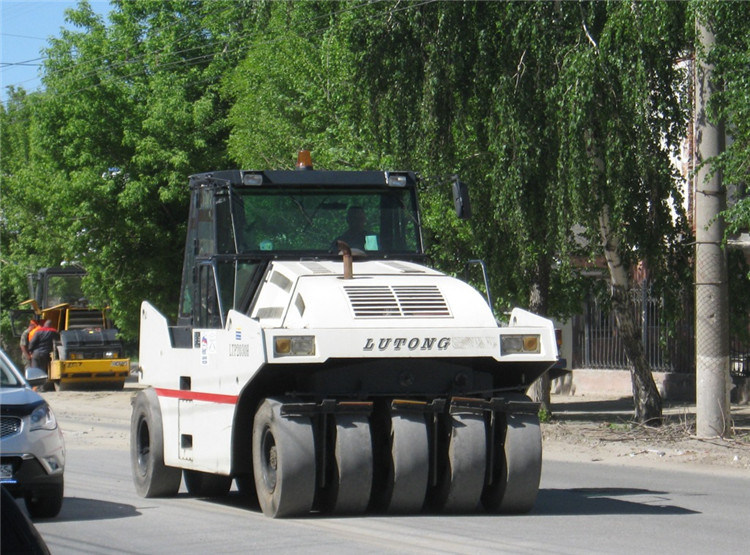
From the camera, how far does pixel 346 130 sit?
23844mm

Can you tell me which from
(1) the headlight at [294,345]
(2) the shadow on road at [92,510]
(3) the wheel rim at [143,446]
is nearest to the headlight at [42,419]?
(2) the shadow on road at [92,510]

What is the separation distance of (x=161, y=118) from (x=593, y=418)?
17202mm

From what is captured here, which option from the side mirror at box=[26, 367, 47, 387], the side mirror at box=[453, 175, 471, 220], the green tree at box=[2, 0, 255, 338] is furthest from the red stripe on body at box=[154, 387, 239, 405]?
the green tree at box=[2, 0, 255, 338]

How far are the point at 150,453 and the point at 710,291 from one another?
28.9 feet

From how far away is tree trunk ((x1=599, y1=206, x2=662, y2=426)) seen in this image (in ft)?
65.4

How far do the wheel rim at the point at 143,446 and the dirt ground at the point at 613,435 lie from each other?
6407 millimetres

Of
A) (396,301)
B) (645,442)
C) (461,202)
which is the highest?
(461,202)

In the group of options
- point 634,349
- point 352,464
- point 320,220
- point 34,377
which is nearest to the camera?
point 352,464

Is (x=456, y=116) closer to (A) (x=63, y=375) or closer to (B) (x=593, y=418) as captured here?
(B) (x=593, y=418)

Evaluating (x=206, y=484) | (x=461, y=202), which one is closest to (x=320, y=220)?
(x=461, y=202)

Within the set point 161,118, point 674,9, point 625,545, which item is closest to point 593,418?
point 674,9

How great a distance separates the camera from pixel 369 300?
35.6 ft

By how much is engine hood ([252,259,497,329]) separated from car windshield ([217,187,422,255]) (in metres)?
0.58

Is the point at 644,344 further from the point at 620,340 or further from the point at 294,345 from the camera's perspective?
the point at 294,345
